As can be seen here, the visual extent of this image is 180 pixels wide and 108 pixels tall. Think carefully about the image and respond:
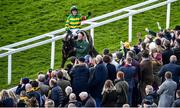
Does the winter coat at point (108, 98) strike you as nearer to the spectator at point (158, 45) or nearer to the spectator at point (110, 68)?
the spectator at point (110, 68)

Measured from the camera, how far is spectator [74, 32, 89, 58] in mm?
24938

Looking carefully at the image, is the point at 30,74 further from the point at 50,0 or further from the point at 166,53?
→ the point at 50,0

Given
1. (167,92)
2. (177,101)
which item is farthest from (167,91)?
(177,101)

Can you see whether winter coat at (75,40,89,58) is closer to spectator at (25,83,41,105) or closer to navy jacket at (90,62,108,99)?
navy jacket at (90,62,108,99)

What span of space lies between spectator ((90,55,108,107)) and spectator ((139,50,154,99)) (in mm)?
894

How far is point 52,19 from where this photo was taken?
32188 millimetres

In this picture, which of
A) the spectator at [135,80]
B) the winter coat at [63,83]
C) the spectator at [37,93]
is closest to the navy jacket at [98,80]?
the winter coat at [63,83]

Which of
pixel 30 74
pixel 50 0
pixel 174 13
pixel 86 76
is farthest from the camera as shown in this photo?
pixel 50 0

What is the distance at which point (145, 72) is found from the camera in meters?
23.2

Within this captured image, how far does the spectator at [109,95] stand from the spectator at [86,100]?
54 centimetres

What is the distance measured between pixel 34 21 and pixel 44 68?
15.6ft

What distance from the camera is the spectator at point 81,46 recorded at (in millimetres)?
24938

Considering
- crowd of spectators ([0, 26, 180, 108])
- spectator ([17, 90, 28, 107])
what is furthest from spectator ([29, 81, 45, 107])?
spectator ([17, 90, 28, 107])

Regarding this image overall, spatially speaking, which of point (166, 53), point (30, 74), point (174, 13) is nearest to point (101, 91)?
point (166, 53)
